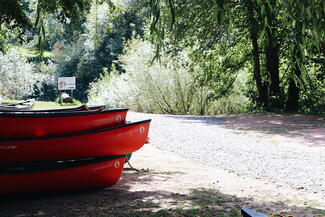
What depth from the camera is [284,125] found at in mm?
13375

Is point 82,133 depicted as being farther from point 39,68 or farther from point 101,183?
point 39,68

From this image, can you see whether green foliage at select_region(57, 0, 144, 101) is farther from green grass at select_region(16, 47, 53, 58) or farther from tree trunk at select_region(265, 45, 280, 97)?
tree trunk at select_region(265, 45, 280, 97)

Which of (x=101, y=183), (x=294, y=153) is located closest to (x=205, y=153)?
(x=294, y=153)

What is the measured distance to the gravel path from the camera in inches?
270

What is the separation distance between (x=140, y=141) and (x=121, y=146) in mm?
401

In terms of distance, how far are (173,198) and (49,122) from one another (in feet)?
5.49

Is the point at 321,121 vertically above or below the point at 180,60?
below

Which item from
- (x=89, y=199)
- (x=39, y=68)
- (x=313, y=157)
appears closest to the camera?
(x=89, y=199)

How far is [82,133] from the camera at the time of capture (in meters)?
5.32

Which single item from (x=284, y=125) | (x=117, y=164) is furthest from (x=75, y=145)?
(x=284, y=125)

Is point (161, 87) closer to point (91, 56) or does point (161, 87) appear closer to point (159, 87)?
point (159, 87)

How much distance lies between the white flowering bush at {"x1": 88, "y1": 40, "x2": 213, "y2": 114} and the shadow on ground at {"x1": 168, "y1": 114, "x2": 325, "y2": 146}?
3.31m

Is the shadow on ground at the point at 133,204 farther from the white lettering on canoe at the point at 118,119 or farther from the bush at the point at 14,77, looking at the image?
the bush at the point at 14,77

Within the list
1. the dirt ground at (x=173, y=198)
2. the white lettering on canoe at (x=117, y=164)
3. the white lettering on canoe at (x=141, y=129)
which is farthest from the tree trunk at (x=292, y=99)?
the white lettering on canoe at (x=117, y=164)
